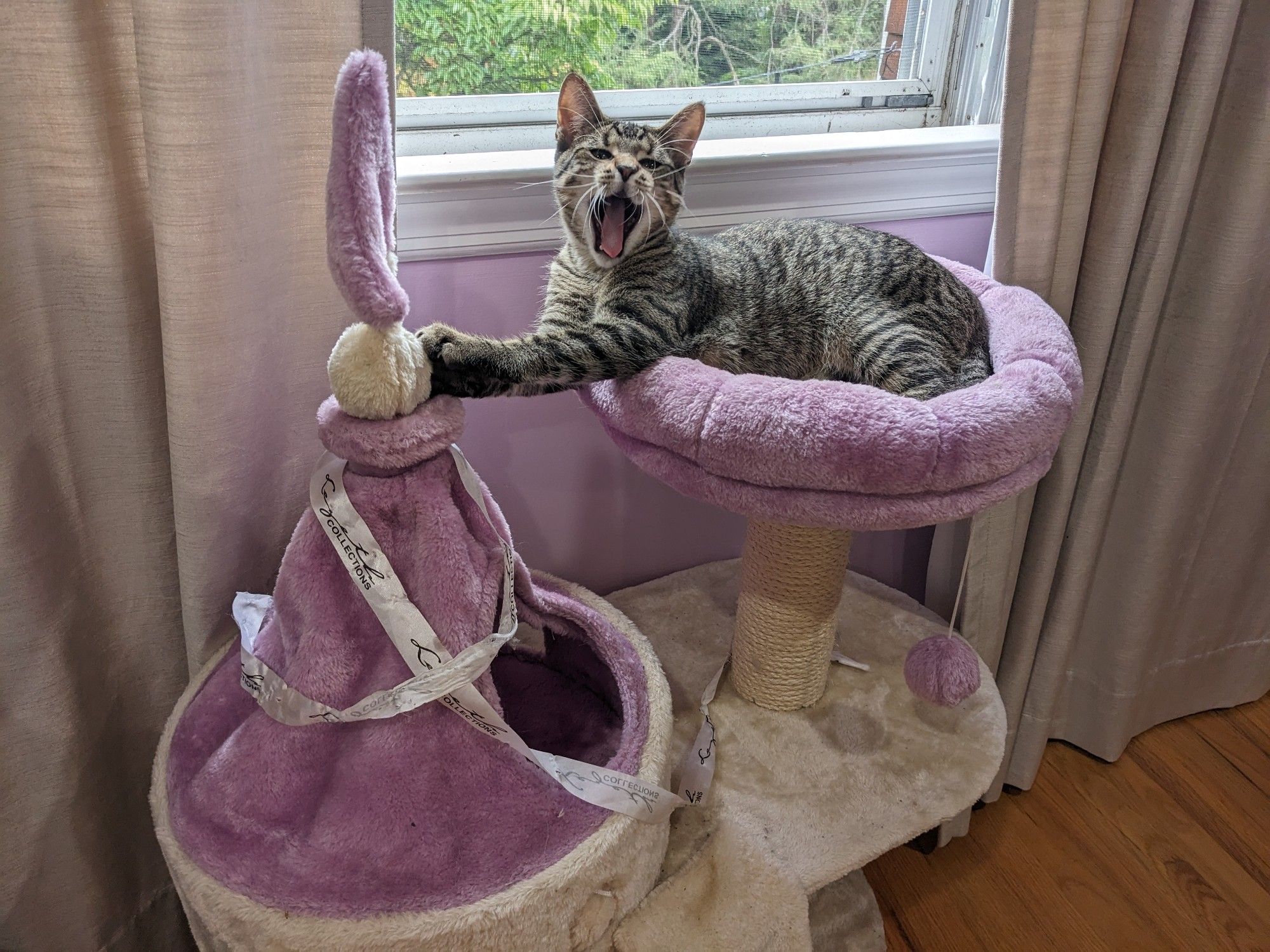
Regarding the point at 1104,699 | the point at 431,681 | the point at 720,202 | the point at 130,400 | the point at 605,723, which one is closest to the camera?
the point at 431,681

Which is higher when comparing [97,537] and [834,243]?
[834,243]

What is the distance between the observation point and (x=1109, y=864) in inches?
55.9

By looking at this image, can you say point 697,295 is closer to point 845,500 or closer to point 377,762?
point 845,500

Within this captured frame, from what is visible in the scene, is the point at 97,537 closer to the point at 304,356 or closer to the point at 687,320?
the point at 304,356

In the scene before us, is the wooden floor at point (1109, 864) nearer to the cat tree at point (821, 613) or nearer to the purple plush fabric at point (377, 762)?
the cat tree at point (821, 613)

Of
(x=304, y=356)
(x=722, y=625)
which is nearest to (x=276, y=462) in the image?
(x=304, y=356)

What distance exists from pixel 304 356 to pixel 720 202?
23.7 inches

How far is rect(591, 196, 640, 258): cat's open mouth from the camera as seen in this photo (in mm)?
984

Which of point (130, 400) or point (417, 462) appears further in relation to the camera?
point (130, 400)

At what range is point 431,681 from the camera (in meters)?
0.78

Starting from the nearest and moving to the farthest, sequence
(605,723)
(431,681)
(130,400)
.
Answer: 1. (431,681)
2. (130,400)
3. (605,723)

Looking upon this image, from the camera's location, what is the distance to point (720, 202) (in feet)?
3.99

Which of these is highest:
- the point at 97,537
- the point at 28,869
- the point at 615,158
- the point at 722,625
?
the point at 615,158

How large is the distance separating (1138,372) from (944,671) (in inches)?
22.2
